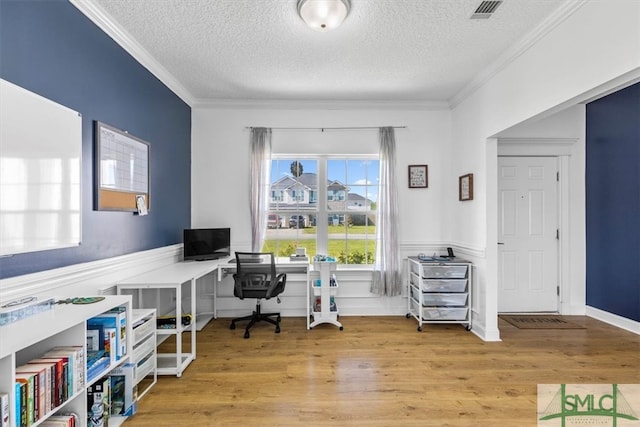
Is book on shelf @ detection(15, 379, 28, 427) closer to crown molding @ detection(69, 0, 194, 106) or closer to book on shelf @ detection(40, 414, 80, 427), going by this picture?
book on shelf @ detection(40, 414, 80, 427)

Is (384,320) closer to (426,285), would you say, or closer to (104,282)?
(426,285)

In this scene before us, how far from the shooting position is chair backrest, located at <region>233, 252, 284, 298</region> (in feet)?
11.0

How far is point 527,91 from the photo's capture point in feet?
8.54

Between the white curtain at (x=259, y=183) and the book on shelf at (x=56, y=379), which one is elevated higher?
the white curtain at (x=259, y=183)

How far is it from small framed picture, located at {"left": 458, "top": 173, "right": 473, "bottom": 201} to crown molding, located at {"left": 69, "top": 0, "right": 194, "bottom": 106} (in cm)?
342

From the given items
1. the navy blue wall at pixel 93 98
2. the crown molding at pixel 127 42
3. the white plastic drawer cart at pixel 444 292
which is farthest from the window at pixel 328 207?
the crown molding at pixel 127 42

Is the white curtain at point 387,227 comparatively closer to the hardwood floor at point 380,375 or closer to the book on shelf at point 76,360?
the hardwood floor at point 380,375

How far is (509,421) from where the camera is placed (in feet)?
6.37

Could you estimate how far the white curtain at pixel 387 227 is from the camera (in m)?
3.87

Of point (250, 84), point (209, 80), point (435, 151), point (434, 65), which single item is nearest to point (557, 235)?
point (435, 151)

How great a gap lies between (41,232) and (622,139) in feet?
17.4

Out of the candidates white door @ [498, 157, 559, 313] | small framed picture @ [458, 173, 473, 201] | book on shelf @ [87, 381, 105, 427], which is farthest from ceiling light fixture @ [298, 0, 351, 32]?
white door @ [498, 157, 559, 313]

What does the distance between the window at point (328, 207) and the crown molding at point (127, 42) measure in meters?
1.42

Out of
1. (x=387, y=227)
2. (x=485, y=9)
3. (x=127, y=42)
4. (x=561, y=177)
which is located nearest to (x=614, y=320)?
(x=561, y=177)
